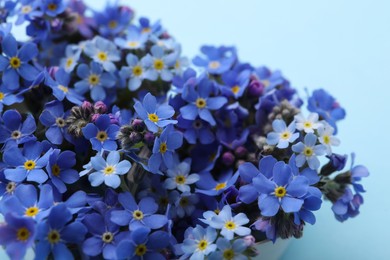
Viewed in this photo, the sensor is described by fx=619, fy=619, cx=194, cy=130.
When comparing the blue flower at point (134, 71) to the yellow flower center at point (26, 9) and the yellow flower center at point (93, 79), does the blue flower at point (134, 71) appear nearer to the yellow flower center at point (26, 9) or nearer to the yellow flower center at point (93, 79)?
the yellow flower center at point (93, 79)

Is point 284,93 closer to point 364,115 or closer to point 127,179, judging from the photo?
point 364,115

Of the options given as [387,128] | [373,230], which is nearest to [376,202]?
[373,230]

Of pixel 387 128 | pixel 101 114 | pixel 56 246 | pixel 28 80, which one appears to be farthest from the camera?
pixel 387 128

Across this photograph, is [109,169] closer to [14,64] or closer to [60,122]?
[60,122]

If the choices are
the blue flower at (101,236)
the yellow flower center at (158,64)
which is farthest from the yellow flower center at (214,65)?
the blue flower at (101,236)

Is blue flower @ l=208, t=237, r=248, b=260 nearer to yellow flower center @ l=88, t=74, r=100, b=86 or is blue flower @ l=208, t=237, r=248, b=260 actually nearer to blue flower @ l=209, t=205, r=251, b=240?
blue flower @ l=209, t=205, r=251, b=240

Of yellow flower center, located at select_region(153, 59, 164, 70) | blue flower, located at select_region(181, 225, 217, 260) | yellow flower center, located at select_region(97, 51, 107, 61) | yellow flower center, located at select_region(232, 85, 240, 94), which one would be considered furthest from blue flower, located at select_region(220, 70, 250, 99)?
blue flower, located at select_region(181, 225, 217, 260)
